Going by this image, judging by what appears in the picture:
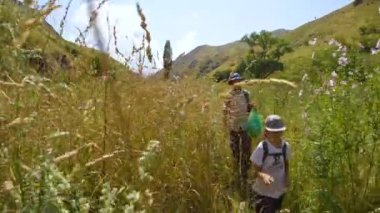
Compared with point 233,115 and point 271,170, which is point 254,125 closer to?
point 271,170

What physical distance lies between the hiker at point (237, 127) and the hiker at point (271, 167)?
0.17 meters


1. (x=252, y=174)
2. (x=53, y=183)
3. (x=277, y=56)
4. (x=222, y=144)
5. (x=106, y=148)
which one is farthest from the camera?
(x=277, y=56)

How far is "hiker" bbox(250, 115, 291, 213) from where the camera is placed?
18.6ft

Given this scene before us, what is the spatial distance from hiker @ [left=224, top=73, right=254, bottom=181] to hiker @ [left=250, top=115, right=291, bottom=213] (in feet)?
0.56

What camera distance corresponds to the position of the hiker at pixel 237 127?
5166mm

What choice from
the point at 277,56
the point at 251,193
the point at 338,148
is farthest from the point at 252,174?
the point at 277,56

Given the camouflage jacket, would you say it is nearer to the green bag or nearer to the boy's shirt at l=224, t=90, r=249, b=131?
the boy's shirt at l=224, t=90, r=249, b=131

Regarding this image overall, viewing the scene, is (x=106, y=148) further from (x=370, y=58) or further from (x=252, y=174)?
(x=370, y=58)

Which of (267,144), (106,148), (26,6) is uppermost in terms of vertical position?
(26,6)

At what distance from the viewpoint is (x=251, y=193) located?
18.9 ft

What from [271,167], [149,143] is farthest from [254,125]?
[149,143]

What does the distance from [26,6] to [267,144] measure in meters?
3.61

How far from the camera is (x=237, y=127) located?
536cm

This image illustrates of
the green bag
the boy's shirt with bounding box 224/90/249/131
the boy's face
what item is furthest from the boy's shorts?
the green bag
